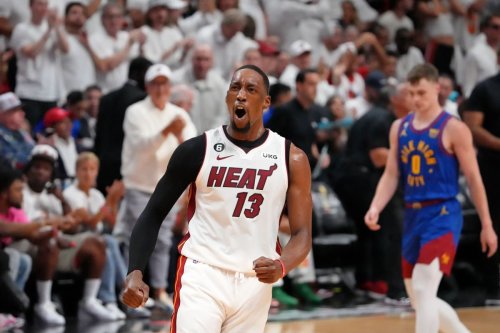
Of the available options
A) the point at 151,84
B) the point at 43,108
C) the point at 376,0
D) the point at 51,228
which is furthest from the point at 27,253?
the point at 376,0

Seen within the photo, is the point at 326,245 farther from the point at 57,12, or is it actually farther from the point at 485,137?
the point at 57,12

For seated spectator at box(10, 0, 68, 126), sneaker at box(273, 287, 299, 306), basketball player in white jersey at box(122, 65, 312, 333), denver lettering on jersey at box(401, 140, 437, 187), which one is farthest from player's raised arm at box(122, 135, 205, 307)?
seated spectator at box(10, 0, 68, 126)

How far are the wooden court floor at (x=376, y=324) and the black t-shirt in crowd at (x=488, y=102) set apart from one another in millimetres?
1742

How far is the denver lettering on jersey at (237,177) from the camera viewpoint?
5047 millimetres

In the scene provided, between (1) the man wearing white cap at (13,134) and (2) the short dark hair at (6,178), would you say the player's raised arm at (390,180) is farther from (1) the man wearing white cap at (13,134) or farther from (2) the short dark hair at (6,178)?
(1) the man wearing white cap at (13,134)

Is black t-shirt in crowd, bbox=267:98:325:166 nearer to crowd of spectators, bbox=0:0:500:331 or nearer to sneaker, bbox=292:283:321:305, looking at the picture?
crowd of spectators, bbox=0:0:500:331

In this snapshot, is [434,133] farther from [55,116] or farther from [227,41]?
[227,41]

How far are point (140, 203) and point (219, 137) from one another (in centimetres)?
514

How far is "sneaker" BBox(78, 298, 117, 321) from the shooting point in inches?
384

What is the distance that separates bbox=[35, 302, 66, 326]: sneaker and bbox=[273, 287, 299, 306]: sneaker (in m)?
2.41

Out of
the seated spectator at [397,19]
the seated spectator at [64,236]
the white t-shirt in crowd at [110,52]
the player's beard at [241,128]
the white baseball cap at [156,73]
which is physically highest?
the seated spectator at [397,19]

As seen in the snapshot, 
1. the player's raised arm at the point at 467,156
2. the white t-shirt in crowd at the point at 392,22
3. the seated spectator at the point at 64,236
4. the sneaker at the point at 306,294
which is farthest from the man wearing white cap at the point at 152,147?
the white t-shirt in crowd at the point at 392,22

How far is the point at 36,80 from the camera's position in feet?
40.3

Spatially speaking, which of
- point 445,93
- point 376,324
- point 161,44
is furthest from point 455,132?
point 161,44
